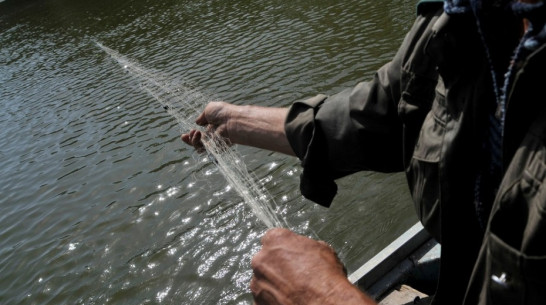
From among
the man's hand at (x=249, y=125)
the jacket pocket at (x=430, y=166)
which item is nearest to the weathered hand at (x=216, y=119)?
the man's hand at (x=249, y=125)

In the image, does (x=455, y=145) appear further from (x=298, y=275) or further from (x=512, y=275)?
(x=298, y=275)

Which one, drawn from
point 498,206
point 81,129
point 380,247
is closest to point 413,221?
point 380,247

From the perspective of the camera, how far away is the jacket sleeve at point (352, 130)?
7.19 feet

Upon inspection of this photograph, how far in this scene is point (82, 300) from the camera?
7.26 m

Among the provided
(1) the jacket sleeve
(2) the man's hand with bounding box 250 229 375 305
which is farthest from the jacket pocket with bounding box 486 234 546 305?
(1) the jacket sleeve

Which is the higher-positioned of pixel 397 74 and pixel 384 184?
pixel 397 74

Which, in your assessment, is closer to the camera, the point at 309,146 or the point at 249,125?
the point at 309,146

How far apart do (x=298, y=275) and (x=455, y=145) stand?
955 millimetres

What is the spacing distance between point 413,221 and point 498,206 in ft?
20.4

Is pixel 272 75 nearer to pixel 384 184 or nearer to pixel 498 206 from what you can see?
pixel 384 184

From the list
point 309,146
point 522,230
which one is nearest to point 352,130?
point 309,146

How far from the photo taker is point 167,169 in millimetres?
10031

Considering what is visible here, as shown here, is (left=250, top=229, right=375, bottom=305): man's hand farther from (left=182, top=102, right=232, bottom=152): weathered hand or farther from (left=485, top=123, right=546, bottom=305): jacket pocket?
(left=182, top=102, right=232, bottom=152): weathered hand

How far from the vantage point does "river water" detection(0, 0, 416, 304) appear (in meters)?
7.37
